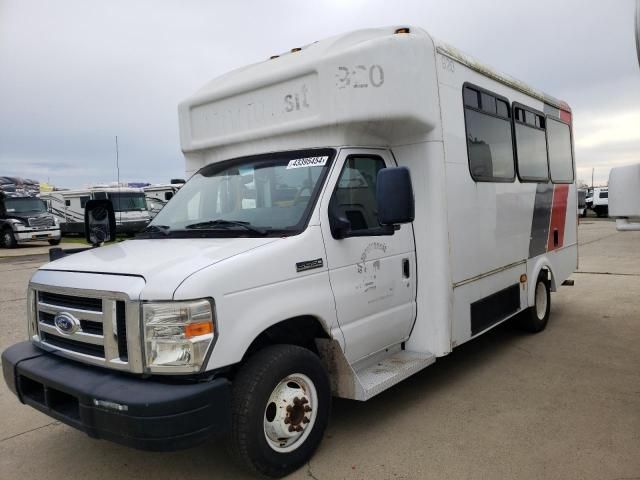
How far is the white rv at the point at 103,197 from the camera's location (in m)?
24.8

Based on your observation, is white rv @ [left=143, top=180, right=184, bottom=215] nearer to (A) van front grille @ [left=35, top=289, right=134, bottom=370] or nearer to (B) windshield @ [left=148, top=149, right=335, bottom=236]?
(B) windshield @ [left=148, top=149, right=335, bottom=236]

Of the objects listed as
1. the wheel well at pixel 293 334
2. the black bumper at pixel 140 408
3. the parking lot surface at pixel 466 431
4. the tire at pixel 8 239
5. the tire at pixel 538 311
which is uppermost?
the tire at pixel 8 239

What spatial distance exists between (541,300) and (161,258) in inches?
206

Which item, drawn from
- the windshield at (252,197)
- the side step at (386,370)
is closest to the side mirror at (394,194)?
the windshield at (252,197)

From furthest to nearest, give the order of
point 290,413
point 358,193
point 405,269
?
point 405,269
point 358,193
point 290,413

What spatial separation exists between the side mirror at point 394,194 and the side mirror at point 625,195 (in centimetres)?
133

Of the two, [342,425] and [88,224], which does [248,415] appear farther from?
[88,224]

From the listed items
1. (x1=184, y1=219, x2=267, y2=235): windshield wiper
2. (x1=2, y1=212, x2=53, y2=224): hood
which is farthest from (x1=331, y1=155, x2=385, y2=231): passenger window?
(x1=2, y1=212, x2=53, y2=224): hood

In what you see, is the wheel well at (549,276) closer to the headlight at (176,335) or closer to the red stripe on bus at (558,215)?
the red stripe on bus at (558,215)

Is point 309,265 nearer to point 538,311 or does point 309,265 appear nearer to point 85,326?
point 85,326

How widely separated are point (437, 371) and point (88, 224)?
3614 mm

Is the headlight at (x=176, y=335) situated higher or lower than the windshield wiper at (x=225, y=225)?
lower

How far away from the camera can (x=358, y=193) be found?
13.5 ft

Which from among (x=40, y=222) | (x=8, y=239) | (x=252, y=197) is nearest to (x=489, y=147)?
(x=252, y=197)
